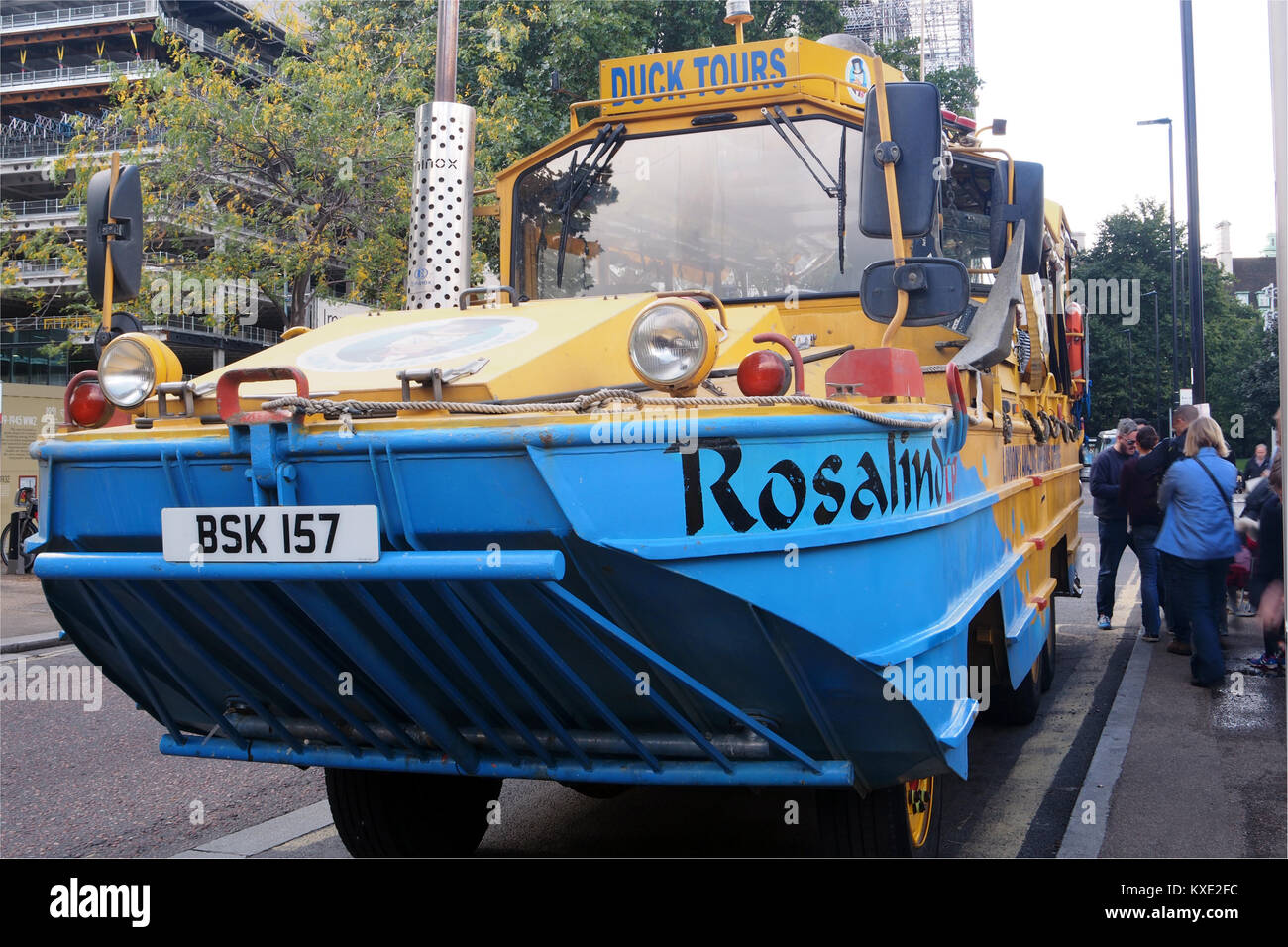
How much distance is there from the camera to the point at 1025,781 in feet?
17.4

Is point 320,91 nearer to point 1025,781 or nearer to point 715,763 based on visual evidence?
point 1025,781

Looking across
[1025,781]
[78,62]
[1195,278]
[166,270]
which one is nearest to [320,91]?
[166,270]

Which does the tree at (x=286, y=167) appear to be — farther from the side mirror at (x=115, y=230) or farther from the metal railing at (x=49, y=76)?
the metal railing at (x=49, y=76)

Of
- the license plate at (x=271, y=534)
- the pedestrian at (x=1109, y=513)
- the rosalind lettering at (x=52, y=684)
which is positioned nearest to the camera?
the license plate at (x=271, y=534)

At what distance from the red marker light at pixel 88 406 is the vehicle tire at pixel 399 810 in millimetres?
1374

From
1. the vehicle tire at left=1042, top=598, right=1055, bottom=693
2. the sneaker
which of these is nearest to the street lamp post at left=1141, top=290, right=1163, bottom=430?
the sneaker

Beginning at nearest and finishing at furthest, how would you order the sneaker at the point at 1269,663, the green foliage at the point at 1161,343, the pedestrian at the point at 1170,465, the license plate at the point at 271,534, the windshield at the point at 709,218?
the license plate at the point at 271,534 → the windshield at the point at 709,218 → the green foliage at the point at 1161,343 → the sneaker at the point at 1269,663 → the pedestrian at the point at 1170,465

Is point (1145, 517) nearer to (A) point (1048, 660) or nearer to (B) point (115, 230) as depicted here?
(A) point (1048, 660)

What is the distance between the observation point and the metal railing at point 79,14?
22281mm
